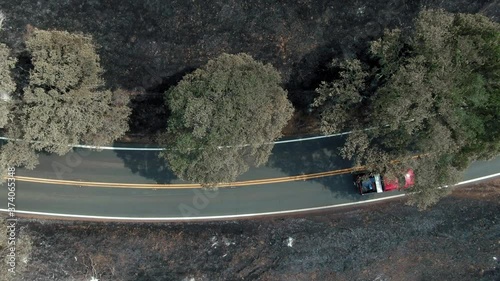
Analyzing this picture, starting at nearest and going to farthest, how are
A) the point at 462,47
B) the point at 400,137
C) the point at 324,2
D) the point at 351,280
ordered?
1. the point at 462,47
2. the point at 400,137
3. the point at 324,2
4. the point at 351,280

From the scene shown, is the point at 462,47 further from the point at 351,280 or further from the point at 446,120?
the point at 351,280

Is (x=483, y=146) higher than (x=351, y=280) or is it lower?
higher

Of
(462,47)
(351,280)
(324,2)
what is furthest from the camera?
(351,280)

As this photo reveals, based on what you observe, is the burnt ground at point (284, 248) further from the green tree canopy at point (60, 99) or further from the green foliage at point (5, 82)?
the green foliage at point (5, 82)

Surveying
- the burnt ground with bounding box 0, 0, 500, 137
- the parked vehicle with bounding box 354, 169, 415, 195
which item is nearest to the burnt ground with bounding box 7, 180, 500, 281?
the parked vehicle with bounding box 354, 169, 415, 195

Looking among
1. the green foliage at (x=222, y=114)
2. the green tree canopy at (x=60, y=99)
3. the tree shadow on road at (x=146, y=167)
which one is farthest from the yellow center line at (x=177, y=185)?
the green foliage at (x=222, y=114)

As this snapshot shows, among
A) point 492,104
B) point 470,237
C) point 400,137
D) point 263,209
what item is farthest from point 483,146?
point 263,209

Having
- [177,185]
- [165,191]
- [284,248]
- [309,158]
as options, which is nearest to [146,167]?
[165,191]

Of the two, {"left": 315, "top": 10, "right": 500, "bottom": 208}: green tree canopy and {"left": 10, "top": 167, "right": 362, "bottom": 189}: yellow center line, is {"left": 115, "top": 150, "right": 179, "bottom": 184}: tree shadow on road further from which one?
{"left": 315, "top": 10, "right": 500, "bottom": 208}: green tree canopy
